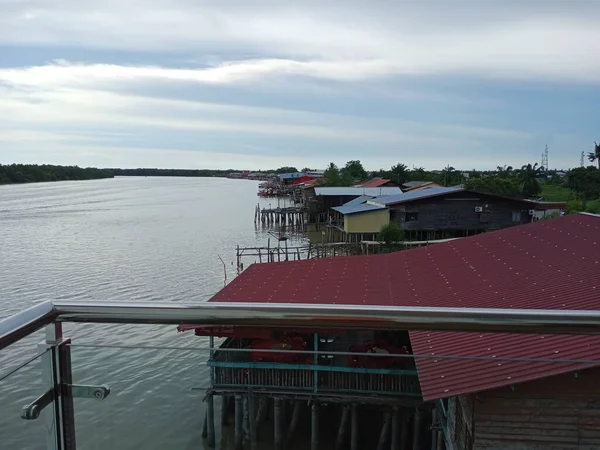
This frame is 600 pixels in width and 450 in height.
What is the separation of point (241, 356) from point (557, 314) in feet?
31.7

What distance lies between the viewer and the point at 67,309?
5.94ft

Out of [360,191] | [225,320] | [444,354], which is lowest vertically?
[360,191]

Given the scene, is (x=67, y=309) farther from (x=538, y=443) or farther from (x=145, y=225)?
(x=145, y=225)

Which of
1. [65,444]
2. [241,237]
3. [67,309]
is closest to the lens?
[67,309]

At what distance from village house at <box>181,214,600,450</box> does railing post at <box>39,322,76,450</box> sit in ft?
11.3

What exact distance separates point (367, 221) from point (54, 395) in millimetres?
34156

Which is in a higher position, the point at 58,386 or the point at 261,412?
the point at 58,386

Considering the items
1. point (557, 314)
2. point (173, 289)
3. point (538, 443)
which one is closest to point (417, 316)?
point (557, 314)

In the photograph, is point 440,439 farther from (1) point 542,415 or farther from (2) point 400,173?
(2) point 400,173

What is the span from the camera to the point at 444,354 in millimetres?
5020

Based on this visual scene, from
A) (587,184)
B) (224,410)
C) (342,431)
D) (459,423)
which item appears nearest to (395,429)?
(342,431)

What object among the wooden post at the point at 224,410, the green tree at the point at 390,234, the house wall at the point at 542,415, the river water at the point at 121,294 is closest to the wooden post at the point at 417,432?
the house wall at the point at 542,415

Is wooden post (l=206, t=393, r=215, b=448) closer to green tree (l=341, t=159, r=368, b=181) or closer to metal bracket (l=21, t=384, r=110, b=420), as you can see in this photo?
metal bracket (l=21, t=384, r=110, b=420)

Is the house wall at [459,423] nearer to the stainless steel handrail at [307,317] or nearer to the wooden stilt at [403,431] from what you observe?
the wooden stilt at [403,431]
